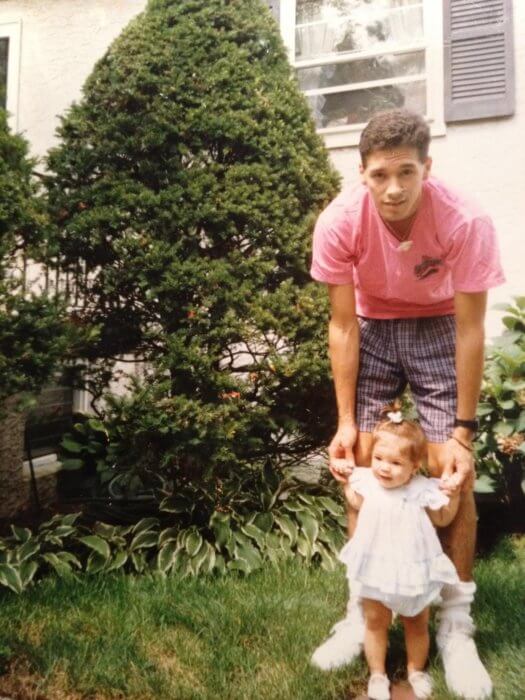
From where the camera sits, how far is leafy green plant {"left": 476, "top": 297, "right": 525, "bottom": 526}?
330 centimetres

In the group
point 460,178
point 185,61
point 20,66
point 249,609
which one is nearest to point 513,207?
point 460,178

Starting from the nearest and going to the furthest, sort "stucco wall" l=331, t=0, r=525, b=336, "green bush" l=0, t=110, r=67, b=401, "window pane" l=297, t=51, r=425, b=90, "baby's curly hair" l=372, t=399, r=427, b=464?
"baby's curly hair" l=372, t=399, r=427, b=464 < "green bush" l=0, t=110, r=67, b=401 < "stucco wall" l=331, t=0, r=525, b=336 < "window pane" l=297, t=51, r=425, b=90

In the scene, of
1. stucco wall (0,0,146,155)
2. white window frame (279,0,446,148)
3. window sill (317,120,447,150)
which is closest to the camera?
white window frame (279,0,446,148)

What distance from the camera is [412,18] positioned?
17.8ft

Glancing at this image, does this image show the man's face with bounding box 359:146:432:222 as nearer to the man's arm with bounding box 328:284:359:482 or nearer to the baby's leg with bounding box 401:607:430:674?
the man's arm with bounding box 328:284:359:482

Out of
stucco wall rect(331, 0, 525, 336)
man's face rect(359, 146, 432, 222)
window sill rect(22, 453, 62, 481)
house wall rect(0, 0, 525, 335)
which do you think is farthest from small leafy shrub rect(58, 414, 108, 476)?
stucco wall rect(331, 0, 525, 336)

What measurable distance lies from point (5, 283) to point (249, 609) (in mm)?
1689

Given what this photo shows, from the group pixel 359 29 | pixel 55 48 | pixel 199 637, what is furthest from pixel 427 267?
pixel 55 48

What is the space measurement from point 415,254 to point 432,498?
796mm

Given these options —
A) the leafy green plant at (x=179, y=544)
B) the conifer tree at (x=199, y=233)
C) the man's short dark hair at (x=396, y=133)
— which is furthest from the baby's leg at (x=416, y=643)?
the man's short dark hair at (x=396, y=133)

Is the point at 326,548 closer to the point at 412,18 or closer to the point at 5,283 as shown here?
the point at 5,283

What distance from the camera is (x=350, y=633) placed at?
2.16 m

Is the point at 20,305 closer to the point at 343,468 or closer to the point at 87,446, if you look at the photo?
the point at 87,446

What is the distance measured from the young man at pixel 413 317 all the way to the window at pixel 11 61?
5.29 meters
